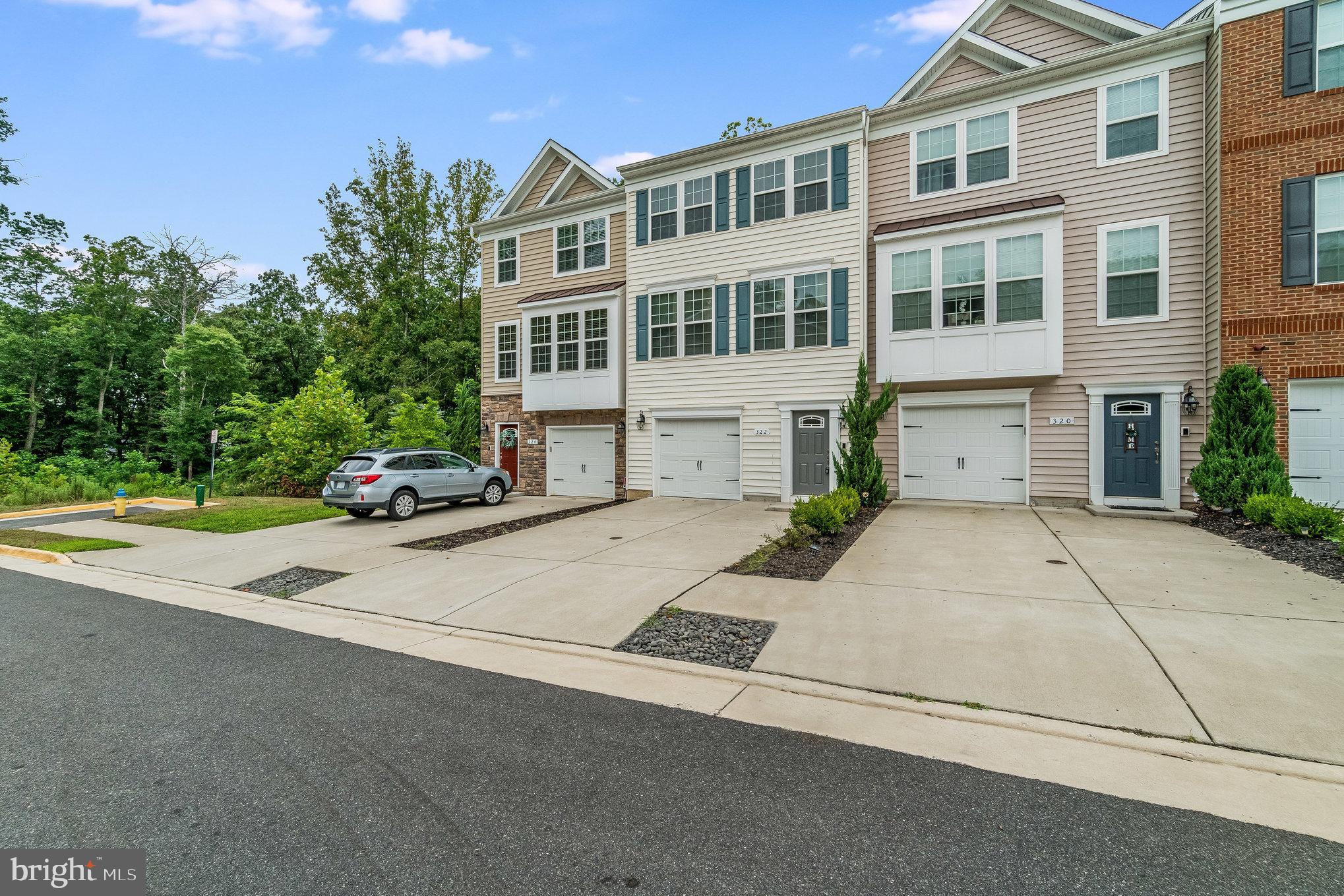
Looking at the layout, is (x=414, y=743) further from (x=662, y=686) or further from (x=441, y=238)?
(x=441, y=238)

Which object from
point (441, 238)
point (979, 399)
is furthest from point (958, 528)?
point (441, 238)

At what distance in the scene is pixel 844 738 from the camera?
12.1ft

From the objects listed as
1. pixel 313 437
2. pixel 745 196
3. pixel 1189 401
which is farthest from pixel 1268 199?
pixel 313 437

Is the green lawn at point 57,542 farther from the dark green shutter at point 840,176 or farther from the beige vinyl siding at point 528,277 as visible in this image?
the dark green shutter at point 840,176

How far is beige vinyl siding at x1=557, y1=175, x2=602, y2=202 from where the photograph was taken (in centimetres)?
1803

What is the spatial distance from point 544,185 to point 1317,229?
58.0 ft

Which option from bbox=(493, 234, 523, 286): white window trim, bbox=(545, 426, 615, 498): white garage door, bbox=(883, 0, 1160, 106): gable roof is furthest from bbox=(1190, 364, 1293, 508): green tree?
bbox=(493, 234, 523, 286): white window trim

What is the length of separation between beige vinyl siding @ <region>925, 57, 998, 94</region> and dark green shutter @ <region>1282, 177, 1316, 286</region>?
590cm

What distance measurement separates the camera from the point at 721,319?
1514cm

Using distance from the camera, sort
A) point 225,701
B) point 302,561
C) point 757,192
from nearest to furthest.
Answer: point 225,701
point 302,561
point 757,192

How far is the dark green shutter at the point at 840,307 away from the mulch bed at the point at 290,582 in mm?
10711

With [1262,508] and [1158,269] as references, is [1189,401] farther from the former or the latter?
[1262,508]

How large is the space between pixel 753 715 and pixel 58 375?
41.4m

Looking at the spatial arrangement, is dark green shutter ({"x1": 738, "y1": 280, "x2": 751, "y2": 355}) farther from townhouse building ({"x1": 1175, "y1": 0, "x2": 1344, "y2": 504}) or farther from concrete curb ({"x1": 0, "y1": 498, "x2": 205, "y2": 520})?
concrete curb ({"x1": 0, "y1": 498, "x2": 205, "y2": 520})
